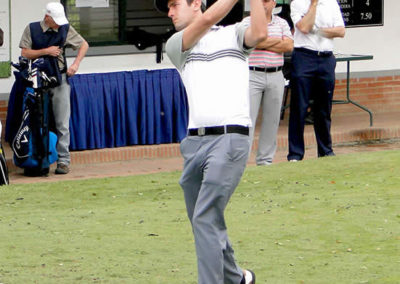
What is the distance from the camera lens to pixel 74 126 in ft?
43.5

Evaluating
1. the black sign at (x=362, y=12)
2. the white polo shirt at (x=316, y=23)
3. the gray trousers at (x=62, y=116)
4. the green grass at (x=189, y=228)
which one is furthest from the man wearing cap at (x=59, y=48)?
the black sign at (x=362, y=12)

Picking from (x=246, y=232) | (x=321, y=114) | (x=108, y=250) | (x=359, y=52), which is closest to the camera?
(x=108, y=250)

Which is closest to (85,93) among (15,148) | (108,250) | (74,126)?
(74,126)

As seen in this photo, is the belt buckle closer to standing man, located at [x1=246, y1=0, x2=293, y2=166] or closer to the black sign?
standing man, located at [x1=246, y1=0, x2=293, y2=166]

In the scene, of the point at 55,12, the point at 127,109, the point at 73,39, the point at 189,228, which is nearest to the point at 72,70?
the point at 73,39

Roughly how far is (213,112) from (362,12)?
10.0 metres

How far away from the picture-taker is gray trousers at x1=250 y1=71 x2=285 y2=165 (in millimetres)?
10844

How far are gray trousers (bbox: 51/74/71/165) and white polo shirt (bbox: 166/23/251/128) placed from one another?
6286 mm

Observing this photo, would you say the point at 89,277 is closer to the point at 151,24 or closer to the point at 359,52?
the point at 151,24

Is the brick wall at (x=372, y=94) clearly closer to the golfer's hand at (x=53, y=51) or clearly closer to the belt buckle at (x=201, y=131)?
the golfer's hand at (x=53, y=51)

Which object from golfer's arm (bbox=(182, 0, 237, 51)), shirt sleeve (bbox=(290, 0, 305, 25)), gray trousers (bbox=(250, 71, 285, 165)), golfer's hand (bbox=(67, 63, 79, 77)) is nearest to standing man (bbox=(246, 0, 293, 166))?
gray trousers (bbox=(250, 71, 285, 165))

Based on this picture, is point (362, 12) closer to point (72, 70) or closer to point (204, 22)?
point (72, 70)

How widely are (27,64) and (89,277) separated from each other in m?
5.68

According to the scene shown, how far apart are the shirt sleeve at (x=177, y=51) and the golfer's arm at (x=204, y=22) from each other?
0.03m
